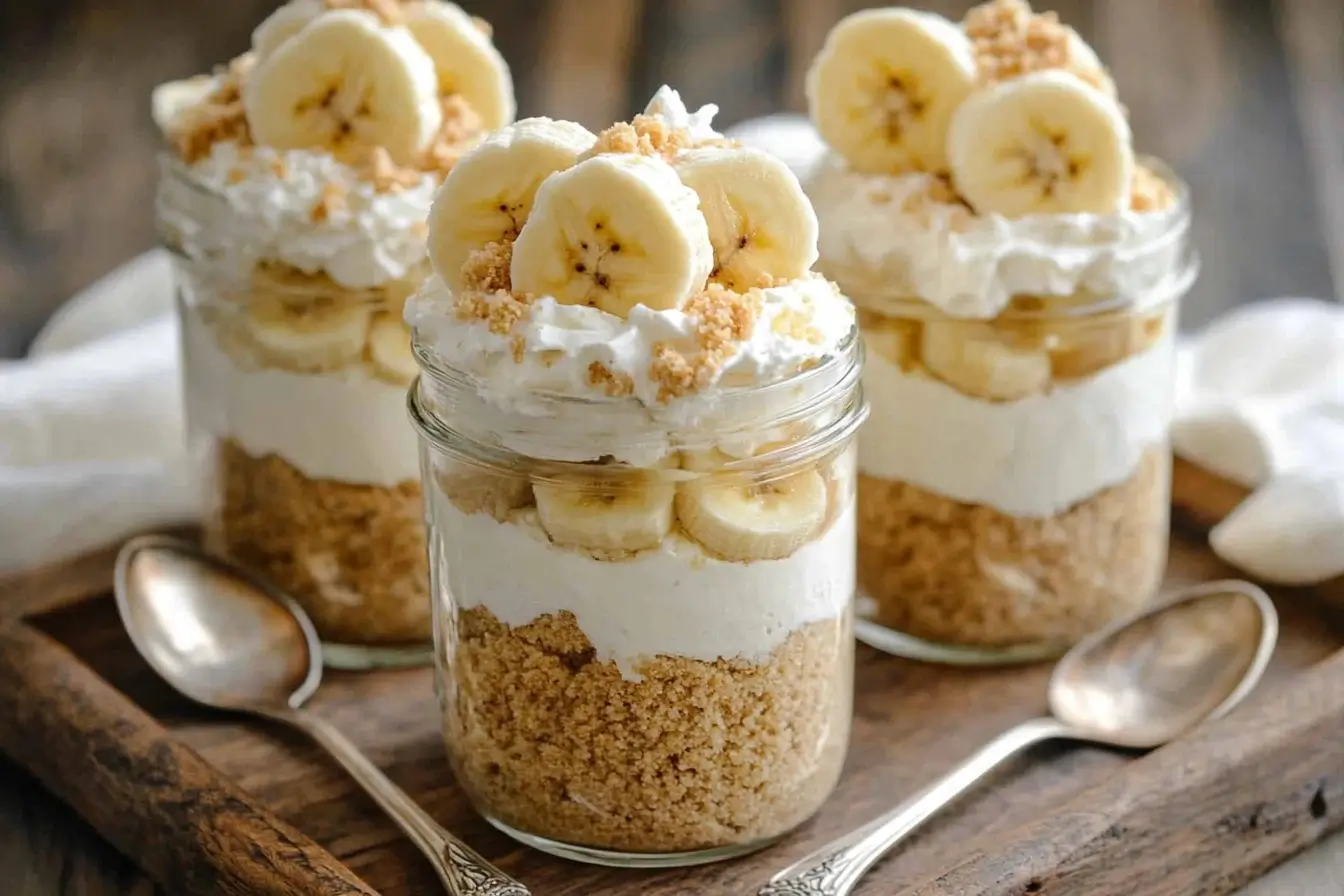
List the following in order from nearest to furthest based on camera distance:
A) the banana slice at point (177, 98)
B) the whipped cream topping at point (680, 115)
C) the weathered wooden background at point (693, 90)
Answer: the whipped cream topping at point (680, 115), the banana slice at point (177, 98), the weathered wooden background at point (693, 90)

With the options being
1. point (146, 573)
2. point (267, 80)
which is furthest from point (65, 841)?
point (267, 80)

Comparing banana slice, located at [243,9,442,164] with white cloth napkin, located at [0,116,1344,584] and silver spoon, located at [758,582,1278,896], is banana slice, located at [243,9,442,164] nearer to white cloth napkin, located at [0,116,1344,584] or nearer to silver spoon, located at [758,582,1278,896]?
white cloth napkin, located at [0,116,1344,584]

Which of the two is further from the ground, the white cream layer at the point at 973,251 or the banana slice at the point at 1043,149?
the banana slice at the point at 1043,149

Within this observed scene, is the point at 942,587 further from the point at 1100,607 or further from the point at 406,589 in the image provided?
the point at 406,589

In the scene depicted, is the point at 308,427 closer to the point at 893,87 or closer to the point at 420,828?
the point at 420,828

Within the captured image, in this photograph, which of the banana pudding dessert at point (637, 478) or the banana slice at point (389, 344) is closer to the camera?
the banana pudding dessert at point (637, 478)

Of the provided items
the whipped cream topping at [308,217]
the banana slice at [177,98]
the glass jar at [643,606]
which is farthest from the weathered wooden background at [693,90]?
the glass jar at [643,606]

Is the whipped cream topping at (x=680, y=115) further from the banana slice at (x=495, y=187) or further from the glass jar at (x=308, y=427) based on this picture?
the glass jar at (x=308, y=427)
